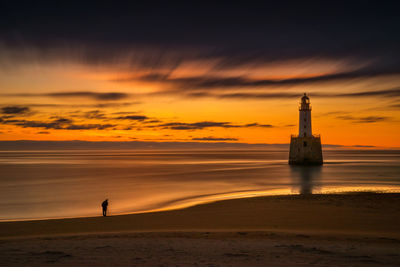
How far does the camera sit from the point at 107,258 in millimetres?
9094

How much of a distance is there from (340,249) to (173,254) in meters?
4.77

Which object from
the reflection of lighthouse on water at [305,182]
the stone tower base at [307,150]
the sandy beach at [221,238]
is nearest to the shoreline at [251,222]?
the sandy beach at [221,238]

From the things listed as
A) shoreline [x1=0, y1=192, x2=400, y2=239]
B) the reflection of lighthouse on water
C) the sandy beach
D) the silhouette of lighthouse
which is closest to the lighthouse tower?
the silhouette of lighthouse

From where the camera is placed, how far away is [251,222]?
48.9ft

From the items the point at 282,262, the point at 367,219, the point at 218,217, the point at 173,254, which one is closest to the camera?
the point at 282,262

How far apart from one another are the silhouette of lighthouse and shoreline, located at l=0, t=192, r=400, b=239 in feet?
121

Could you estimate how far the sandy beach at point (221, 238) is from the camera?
29.3 feet

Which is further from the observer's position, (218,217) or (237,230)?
(218,217)

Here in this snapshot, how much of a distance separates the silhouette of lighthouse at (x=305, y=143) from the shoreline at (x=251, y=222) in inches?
1449

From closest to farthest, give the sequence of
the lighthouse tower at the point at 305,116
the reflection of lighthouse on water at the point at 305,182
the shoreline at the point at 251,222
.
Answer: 1. the shoreline at the point at 251,222
2. the reflection of lighthouse on water at the point at 305,182
3. the lighthouse tower at the point at 305,116

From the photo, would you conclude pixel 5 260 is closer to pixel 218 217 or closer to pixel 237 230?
pixel 237 230

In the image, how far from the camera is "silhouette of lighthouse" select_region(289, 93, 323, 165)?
54.5m

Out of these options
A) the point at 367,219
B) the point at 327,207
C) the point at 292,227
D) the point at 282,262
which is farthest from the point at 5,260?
the point at 327,207

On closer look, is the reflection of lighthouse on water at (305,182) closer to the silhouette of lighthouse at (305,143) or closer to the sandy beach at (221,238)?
the silhouette of lighthouse at (305,143)
